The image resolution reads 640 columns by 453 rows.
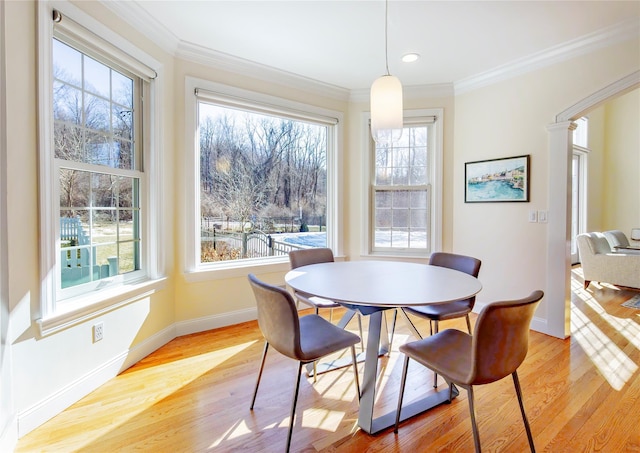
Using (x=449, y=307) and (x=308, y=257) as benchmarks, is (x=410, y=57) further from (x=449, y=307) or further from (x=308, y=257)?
(x=449, y=307)

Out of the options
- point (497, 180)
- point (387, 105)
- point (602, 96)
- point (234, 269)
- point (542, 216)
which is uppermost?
point (602, 96)

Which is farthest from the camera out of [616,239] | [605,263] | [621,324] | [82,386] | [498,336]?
[616,239]

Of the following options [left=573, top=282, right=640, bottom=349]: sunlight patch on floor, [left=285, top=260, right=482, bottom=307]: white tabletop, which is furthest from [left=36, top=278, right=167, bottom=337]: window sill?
[left=573, top=282, right=640, bottom=349]: sunlight patch on floor

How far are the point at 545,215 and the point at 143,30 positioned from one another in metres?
3.75

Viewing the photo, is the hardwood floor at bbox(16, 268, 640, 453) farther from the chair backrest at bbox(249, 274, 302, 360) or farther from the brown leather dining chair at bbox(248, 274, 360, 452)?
the chair backrest at bbox(249, 274, 302, 360)

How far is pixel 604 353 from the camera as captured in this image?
8.78 ft

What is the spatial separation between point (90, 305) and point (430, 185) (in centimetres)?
345

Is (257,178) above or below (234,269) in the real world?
above

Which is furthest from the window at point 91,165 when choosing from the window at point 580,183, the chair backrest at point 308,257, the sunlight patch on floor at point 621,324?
the window at point 580,183

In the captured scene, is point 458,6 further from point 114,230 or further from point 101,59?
point 114,230

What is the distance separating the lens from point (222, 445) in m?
1.62

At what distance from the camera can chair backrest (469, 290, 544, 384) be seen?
51.2 inches

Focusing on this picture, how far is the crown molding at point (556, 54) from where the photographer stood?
8.30 ft

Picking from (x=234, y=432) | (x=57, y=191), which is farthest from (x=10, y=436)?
(x=57, y=191)
